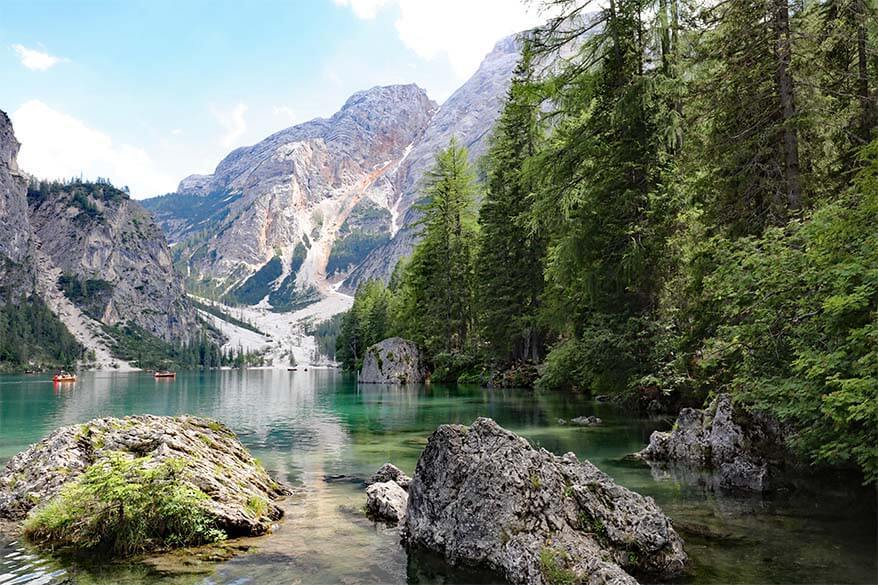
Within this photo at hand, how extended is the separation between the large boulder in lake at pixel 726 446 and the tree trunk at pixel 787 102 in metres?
5.13

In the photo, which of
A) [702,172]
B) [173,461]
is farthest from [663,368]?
[173,461]

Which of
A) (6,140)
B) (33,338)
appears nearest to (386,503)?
(33,338)

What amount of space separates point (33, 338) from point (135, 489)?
197 m

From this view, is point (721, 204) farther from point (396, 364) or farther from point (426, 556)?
point (396, 364)

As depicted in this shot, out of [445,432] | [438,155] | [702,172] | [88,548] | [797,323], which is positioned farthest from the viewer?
[438,155]

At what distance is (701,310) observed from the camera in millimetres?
15344

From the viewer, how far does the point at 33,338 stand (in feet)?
549

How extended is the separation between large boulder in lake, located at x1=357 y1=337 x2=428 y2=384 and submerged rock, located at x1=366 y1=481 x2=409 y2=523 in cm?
4567

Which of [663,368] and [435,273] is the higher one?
[435,273]

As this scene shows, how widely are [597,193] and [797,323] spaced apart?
1385 cm

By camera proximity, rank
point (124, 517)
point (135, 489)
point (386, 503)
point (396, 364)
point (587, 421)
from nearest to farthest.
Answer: point (124, 517) < point (135, 489) < point (386, 503) < point (587, 421) < point (396, 364)

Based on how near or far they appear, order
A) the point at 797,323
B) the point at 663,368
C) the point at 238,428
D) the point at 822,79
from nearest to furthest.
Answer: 1. the point at 797,323
2. the point at 822,79
3. the point at 663,368
4. the point at 238,428

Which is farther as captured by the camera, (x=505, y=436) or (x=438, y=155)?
(x=438, y=155)

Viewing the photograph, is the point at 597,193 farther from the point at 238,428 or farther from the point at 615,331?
the point at 238,428
